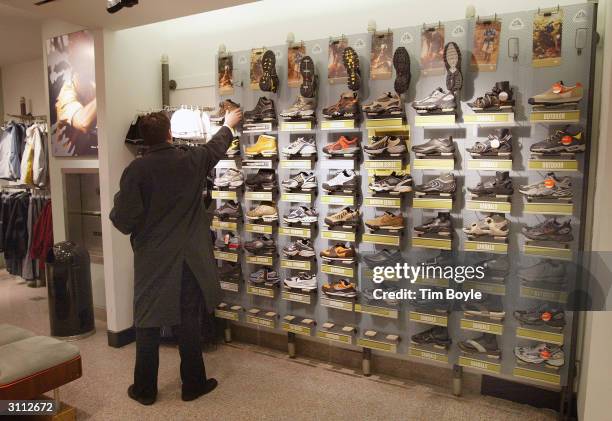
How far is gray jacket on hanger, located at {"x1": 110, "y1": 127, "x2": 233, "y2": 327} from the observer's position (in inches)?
118

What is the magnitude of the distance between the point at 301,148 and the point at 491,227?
61.6 inches

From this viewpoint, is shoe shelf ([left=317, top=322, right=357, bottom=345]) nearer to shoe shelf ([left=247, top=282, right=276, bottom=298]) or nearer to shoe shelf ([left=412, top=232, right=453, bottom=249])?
shoe shelf ([left=247, top=282, right=276, bottom=298])

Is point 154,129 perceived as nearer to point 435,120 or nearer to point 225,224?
point 225,224

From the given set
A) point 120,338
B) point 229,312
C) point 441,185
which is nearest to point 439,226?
point 441,185

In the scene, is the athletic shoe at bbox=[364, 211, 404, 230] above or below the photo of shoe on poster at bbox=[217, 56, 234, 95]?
below

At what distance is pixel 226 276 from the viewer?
429 centimetres

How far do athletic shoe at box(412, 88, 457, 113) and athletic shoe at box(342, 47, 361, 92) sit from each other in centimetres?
50

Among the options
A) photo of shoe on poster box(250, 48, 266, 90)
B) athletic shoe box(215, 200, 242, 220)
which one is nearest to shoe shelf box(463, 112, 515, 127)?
photo of shoe on poster box(250, 48, 266, 90)

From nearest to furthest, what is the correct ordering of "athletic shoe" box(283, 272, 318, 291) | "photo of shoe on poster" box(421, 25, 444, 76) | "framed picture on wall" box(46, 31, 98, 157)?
1. "photo of shoe on poster" box(421, 25, 444, 76)
2. "athletic shoe" box(283, 272, 318, 291)
3. "framed picture on wall" box(46, 31, 98, 157)

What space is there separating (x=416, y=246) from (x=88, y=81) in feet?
11.3

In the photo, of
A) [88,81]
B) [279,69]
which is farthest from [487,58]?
[88,81]

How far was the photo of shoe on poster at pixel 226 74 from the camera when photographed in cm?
414

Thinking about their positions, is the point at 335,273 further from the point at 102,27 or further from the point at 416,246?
the point at 102,27

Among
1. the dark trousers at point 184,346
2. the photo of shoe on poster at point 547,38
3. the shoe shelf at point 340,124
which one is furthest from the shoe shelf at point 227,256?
the photo of shoe on poster at point 547,38
